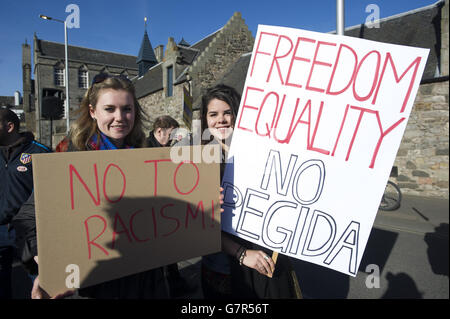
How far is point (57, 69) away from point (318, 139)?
133 feet

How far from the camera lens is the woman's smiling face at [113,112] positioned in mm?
1363

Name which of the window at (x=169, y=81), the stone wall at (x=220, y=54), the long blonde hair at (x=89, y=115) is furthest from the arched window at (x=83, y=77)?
the long blonde hair at (x=89, y=115)

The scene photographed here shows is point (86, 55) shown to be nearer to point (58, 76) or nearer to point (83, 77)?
point (83, 77)

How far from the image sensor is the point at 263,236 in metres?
1.36

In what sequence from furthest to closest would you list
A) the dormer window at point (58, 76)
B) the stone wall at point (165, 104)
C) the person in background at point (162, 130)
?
the dormer window at point (58, 76) < the stone wall at point (165, 104) < the person in background at point (162, 130)

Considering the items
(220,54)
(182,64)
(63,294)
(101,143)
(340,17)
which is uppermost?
(220,54)

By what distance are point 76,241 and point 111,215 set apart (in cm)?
16

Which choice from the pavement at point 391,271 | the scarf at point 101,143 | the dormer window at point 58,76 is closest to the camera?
the scarf at point 101,143

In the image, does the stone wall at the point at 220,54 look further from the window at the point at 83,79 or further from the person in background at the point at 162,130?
the window at the point at 83,79

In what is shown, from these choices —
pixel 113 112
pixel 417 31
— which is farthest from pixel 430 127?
pixel 113 112

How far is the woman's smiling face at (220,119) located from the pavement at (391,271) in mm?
1636

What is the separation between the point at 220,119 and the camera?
171 cm
